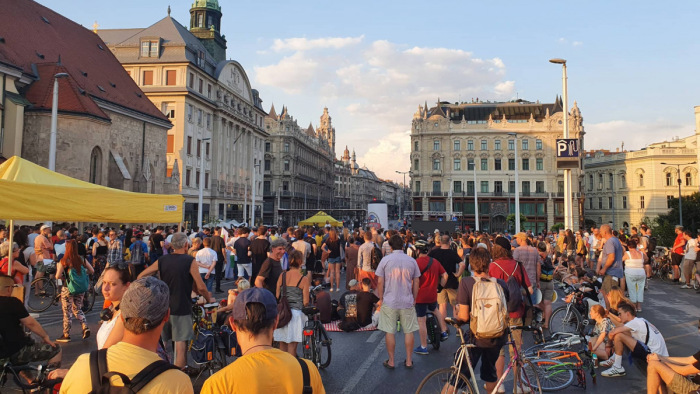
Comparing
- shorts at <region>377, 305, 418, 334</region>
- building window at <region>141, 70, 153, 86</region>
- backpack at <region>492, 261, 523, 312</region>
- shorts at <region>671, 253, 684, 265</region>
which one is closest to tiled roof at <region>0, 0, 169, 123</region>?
building window at <region>141, 70, 153, 86</region>

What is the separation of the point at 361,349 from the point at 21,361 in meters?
4.97

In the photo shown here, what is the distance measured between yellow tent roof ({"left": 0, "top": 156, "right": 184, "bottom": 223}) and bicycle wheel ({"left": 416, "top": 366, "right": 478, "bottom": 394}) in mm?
6246

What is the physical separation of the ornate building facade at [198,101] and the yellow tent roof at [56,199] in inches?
1366

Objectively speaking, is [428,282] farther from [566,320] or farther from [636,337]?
[636,337]

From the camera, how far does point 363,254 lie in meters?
11.9

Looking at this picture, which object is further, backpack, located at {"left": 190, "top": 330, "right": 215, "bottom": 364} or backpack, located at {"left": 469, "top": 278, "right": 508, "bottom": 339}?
backpack, located at {"left": 190, "top": 330, "right": 215, "bottom": 364}

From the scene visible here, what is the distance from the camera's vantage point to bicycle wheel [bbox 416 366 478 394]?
4.65m

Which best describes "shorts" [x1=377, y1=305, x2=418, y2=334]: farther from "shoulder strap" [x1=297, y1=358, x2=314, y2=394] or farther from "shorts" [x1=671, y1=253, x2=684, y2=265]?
"shorts" [x1=671, y1=253, x2=684, y2=265]

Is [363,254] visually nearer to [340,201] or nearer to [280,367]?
[280,367]

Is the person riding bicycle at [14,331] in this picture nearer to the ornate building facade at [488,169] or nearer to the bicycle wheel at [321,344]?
the bicycle wheel at [321,344]

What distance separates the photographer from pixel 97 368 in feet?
7.59

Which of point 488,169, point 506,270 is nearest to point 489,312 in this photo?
point 506,270

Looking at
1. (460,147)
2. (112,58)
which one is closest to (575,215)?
Result: (460,147)

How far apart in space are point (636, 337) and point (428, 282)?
299 cm
